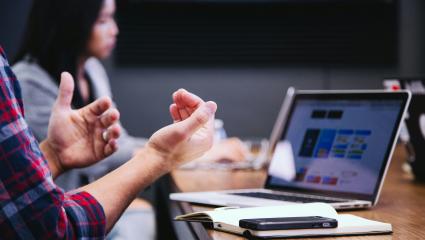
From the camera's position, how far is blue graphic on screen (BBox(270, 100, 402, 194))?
1.52 meters

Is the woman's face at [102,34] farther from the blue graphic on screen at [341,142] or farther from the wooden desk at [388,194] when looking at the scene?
the blue graphic on screen at [341,142]

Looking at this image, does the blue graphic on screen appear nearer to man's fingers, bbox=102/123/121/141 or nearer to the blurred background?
man's fingers, bbox=102/123/121/141

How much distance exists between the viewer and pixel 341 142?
1.62 meters

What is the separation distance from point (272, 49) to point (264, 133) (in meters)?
0.57

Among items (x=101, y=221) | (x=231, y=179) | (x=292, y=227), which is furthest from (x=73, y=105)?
(x=292, y=227)

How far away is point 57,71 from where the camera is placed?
8.65 feet

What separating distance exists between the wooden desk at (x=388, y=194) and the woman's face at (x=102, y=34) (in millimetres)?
786

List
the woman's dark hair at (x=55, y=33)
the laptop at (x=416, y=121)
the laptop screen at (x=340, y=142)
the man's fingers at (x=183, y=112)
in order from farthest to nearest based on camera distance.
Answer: the woman's dark hair at (x=55, y=33) < the laptop at (x=416, y=121) < the laptop screen at (x=340, y=142) < the man's fingers at (x=183, y=112)

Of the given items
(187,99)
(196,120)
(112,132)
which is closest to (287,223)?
(196,120)

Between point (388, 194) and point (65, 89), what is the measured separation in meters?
0.89

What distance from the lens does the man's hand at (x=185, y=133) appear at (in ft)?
4.18

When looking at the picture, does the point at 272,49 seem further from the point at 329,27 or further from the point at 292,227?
the point at 292,227

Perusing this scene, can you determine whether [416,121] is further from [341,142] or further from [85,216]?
[85,216]

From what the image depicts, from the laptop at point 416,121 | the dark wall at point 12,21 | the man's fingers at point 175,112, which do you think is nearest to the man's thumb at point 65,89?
the man's fingers at point 175,112
